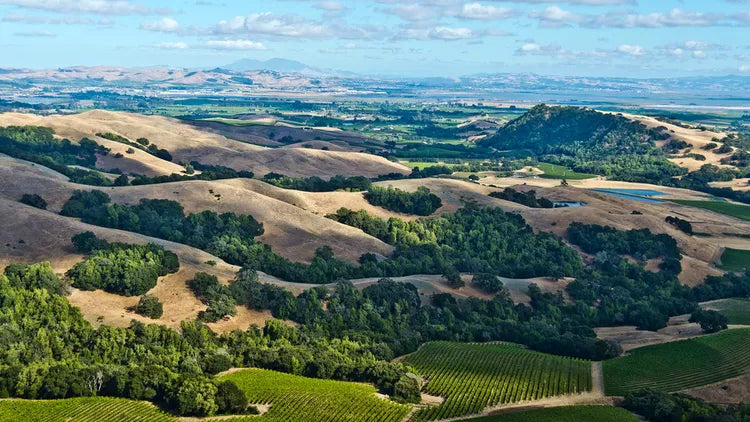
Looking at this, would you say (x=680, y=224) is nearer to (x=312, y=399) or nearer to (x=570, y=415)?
(x=570, y=415)

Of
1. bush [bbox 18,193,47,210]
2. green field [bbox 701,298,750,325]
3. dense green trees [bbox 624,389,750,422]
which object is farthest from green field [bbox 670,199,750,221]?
bush [bbox 18,193,47,210]

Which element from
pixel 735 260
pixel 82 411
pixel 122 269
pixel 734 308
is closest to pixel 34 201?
pixel 122 269

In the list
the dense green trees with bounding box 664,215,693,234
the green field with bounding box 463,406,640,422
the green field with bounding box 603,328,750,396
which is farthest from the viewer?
the dense green trees with bounding box 664,215,693,234

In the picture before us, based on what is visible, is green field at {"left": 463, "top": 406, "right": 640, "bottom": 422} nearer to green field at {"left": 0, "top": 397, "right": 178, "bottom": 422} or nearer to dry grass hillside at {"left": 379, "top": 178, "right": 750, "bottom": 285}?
green field at {"left": 0, "top": 397, "right": 178, "bottom": 422}

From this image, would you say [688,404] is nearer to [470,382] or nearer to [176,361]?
[470,382]

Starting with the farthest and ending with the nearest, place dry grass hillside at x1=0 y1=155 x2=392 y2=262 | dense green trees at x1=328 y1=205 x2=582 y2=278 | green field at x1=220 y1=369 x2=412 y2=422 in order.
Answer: dry grass hillside at x1=0 y1=155 x2=392 y2=262
dense green trees at x1=328 y1=205 x2=582 y2=278
green field at x1=220 y1=369 x2=412 y2=422
